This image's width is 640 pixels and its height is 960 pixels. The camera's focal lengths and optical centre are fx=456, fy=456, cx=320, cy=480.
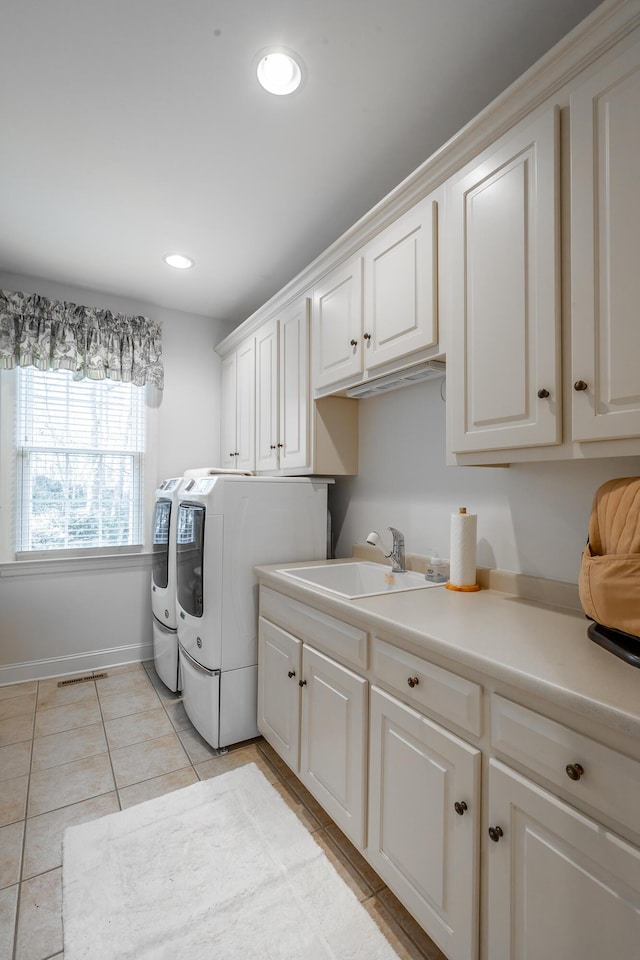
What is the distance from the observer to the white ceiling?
4.34 feet

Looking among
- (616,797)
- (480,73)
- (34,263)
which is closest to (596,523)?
(616,797)

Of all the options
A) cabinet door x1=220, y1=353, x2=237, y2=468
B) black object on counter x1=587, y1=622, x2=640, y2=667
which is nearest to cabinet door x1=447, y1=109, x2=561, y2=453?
black object on counter x1=587, y1=622, x2=640, y2=667

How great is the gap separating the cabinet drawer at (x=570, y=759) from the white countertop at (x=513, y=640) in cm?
7

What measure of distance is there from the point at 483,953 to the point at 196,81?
2595 millimetres

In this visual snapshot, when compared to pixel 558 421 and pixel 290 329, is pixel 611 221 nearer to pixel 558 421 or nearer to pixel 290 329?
pixel 558 421

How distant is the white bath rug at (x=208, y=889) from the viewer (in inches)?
50.5

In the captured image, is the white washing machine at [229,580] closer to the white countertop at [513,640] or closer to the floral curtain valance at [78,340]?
the white countertop at [513,640]

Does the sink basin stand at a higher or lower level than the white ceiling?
lower

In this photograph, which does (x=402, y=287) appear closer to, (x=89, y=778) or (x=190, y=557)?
(x=190, y=557)

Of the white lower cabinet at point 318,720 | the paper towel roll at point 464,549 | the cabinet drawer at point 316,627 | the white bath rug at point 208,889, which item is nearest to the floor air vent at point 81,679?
the white bath rug at point 208,889

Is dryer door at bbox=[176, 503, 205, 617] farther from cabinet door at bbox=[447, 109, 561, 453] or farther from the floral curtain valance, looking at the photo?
cabinet door at bbox=[447, 109, 561, 453]

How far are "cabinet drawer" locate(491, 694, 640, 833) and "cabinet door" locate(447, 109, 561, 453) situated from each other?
0.69 m

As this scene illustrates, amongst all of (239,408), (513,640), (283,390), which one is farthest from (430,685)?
(239,408)

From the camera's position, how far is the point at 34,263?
111 inches
